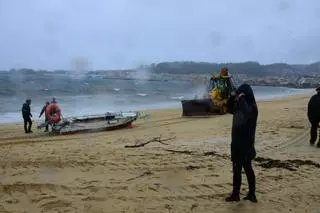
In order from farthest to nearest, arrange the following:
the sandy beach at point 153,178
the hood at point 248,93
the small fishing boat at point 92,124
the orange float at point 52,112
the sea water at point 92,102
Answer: the sea water at point 92,102, the orange float at point 52,112, the small fishing boat at point 92,124, the hood at point 248,93, the sandy beach at point 153,178

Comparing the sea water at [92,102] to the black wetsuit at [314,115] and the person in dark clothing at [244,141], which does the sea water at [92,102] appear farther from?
the person in dark clothing at [244,141]

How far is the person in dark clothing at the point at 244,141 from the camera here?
20.9 feet

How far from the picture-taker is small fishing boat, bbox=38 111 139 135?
53.8ft

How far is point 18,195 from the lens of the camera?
6.73 metres

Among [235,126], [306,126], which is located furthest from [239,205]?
[306,126]

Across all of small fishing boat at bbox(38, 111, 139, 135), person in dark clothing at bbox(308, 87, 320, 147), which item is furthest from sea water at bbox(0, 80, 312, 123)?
person in dark clothing at bbox(308, 87, 320, 147)

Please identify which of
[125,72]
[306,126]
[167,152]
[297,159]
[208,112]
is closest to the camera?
[297,159]

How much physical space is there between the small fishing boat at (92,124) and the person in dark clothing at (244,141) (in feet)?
34.2

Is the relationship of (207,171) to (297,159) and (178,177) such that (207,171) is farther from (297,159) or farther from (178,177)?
(297,159)

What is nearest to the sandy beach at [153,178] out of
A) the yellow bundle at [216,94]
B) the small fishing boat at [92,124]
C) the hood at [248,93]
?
the hood at [248,93]

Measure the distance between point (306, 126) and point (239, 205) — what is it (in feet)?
30.1

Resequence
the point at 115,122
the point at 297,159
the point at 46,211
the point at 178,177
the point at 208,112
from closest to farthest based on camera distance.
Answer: the point at 46,211, the point at 178,177, the point at 297,159, the point at 115,122, the point at 208,112

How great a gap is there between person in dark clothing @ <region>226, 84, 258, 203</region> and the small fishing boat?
10433mm

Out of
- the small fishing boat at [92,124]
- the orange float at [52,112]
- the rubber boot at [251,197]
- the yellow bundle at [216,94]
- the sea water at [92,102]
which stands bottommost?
the sea water at [92,102]
